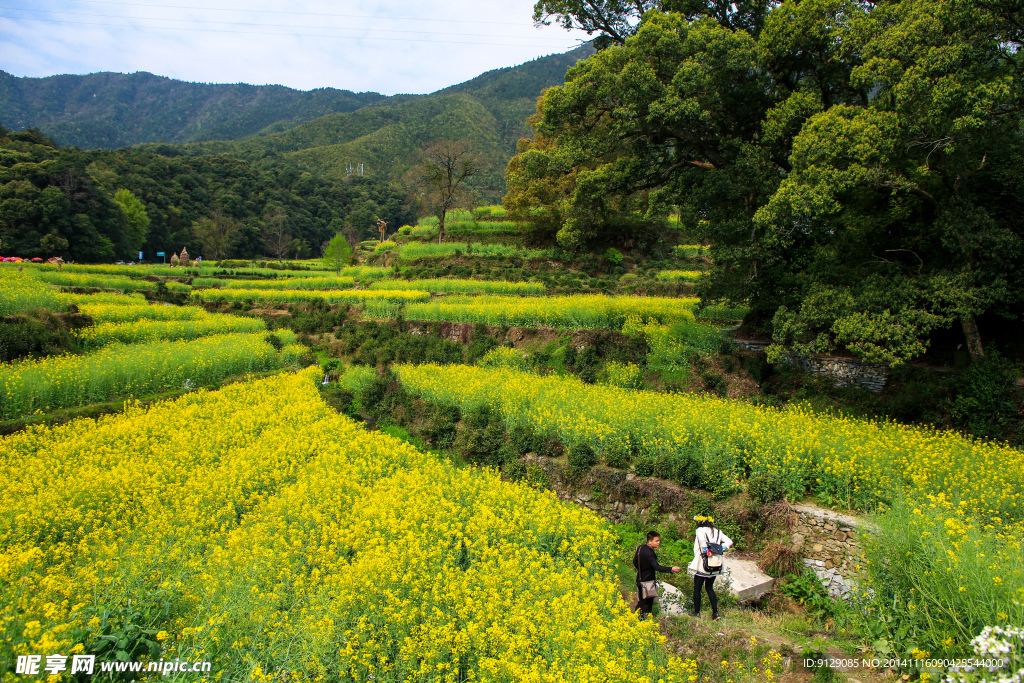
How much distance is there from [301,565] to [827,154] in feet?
39.7

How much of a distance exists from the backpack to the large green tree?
23.2 ft

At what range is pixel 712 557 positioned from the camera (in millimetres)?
6363

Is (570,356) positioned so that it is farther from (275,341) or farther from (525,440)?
(275,341)

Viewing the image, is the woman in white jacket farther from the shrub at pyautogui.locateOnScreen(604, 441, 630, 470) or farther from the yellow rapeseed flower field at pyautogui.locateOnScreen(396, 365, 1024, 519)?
the shrub at pyautogui.locateOnScreen(604, 441, 630, 470)

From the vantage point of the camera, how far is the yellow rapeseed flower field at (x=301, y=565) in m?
4.36

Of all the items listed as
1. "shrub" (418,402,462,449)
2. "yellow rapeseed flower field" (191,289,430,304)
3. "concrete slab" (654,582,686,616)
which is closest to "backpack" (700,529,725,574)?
"concrete slab" (654,582,686,616)

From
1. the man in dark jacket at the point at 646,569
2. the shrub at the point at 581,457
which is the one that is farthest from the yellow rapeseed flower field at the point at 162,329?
the man in dark jacket at the point at 646,569

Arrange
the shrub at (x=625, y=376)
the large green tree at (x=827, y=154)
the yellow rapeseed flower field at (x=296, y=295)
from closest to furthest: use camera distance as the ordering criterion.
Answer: the large green tree at (x=827, y=154) → the shrub at (x=625, y=376) → the yellow rapeseed flower field at (x=296, y=295)

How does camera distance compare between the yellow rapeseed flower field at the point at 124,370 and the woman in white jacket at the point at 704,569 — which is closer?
the woman in white jacket at the point at 704,569

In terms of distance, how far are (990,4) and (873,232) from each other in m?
5.53

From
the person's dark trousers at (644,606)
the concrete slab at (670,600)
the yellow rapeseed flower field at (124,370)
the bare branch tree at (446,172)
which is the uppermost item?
the bare branch tree at (446,172)

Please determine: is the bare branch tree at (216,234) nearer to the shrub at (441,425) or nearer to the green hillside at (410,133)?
the green hillside at (410,133)

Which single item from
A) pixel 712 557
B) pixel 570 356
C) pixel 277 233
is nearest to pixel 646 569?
pixel 712 557

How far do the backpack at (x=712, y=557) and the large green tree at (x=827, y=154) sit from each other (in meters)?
→ 7.07
